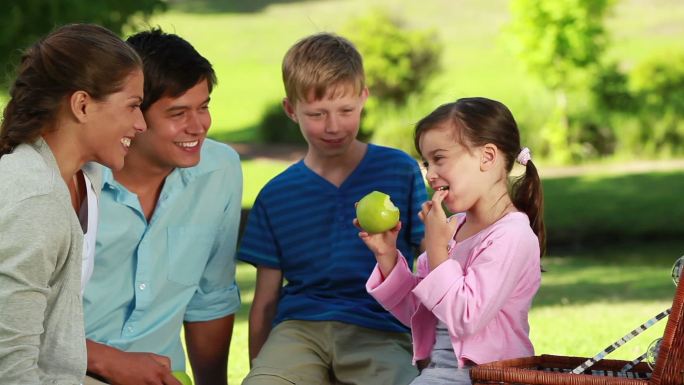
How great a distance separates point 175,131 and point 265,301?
85cm

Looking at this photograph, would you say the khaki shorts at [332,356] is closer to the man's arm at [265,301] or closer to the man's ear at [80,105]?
the man's arm at [265,301]

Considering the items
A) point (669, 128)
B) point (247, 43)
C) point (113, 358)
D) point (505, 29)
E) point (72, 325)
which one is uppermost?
point (72, 325)

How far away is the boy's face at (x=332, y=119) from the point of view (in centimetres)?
461

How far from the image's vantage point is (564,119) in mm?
19531

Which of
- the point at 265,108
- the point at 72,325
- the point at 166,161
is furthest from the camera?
the point at 265,108

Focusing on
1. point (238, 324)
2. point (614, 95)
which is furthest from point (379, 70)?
point (238, 324)

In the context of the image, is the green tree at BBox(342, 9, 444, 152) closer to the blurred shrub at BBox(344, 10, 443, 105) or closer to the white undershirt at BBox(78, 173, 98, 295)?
the blurred shrub at BBox(344, 10, 443, 105)

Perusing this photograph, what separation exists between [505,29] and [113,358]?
54.3ft

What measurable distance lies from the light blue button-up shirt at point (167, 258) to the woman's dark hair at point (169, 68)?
0.37 meters

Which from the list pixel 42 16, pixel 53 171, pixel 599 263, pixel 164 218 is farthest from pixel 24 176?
pixel 599 263

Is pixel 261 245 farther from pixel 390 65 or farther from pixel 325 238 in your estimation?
pixel 390 65

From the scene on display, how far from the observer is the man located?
4.51 m

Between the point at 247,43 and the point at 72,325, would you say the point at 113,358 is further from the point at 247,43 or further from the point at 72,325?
the point at 247,43

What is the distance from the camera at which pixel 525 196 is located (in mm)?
4156
